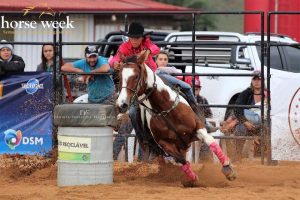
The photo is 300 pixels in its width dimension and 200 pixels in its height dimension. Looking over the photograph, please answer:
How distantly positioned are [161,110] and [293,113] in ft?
10.6

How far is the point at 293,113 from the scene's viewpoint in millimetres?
13047

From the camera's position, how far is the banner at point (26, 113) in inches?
538

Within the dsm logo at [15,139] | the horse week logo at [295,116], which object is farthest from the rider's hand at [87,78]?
the horse week logo at [295,116]

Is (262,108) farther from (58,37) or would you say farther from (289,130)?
(58,37)

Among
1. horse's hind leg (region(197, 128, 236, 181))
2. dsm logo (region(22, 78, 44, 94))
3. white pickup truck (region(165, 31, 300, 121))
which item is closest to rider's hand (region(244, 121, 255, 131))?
white pickup truck (region(165, 31, 300, 121))

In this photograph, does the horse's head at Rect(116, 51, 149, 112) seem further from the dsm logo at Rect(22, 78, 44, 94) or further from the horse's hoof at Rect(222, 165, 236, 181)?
the dsm logo at Rect(22, 78, 44, 94)

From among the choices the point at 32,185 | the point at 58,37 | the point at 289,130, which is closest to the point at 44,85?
the point at 58,37

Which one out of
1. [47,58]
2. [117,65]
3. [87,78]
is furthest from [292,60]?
[117,65]

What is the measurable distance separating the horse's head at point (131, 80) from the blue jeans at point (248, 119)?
11.2 feet

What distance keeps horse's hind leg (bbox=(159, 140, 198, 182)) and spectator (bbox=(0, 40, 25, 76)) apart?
402cm

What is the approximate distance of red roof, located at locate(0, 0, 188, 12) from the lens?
20797 mm

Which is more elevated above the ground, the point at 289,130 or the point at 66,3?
the point at 66,3

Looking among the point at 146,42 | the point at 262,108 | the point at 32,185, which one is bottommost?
the point at 32,185

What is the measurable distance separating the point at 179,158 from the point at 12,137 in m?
4.13
